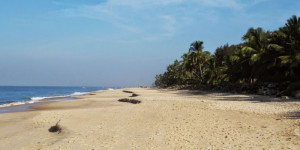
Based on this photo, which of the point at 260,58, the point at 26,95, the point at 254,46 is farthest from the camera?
the point at 26,95

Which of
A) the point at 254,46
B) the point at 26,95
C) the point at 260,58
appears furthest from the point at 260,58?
the point at 26,95

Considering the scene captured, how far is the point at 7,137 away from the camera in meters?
9.16

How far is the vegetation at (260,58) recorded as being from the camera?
971 inches

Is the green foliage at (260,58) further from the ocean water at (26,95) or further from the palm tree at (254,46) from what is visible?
the ocean water at (26,95)

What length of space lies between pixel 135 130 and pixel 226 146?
366 cm

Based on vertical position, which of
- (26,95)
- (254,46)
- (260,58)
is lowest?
(26,95)

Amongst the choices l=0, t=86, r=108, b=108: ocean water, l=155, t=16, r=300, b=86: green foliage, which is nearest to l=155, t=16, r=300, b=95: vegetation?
l=155, t=16, r=300, b=86: green foliage

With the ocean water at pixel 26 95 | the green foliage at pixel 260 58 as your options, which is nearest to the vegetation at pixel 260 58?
the green foliage at pixel 260 58

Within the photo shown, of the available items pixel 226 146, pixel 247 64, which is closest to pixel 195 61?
pixel 247 64

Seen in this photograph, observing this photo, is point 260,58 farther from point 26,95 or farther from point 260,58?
point 26,95

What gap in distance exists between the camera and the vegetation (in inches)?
971

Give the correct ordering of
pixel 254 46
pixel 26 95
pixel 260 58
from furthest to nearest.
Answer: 1. pixel 26 95
2. pixel 254 46
3. pixel 260 58

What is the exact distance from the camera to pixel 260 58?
28.9 metres

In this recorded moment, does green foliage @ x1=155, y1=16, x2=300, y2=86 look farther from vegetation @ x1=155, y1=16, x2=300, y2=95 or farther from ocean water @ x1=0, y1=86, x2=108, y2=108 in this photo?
ocean water @ x1=0, y1=86, x2=108, y2=108
